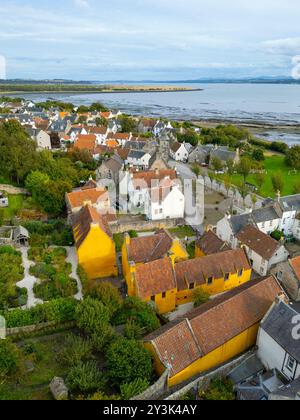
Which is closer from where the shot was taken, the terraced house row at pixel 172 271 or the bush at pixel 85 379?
the bush at pixel 85 379

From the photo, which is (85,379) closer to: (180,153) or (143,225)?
(143,225)

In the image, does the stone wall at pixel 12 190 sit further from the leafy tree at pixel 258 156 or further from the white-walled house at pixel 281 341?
the leafy tree at pixel 258 156

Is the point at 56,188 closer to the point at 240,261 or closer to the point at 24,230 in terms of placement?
the point at 24,230

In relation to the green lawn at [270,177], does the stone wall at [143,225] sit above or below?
below

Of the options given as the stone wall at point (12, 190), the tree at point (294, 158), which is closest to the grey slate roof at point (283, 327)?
the stone wall at point (12, 190)

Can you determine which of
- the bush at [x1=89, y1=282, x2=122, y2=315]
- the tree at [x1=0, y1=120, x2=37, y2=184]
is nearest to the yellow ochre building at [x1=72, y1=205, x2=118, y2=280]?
the bush at [x1=89, y1=282, x2=122, y2=315]

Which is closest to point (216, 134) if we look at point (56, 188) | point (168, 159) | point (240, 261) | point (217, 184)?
point (168, 159)
